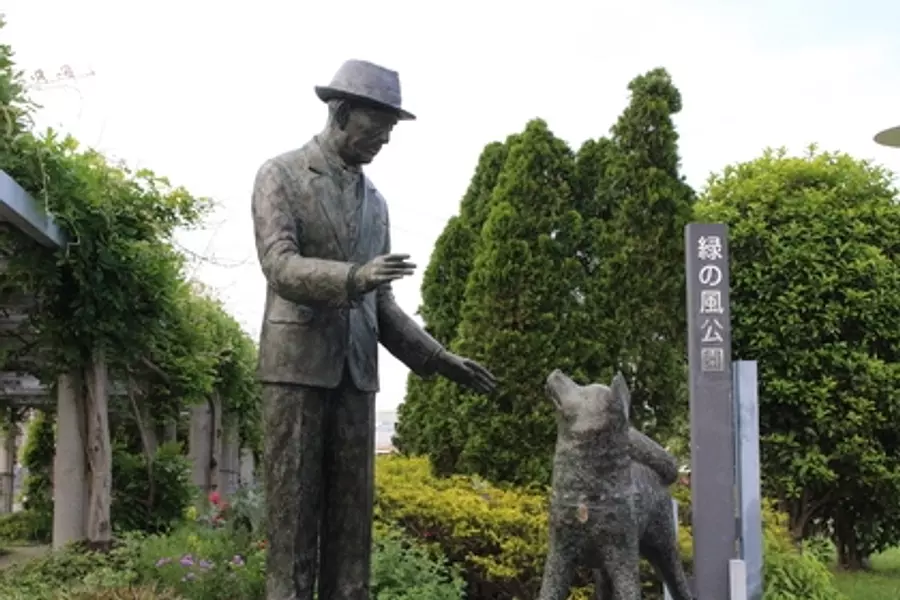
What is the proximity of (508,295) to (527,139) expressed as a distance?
1.55 metres

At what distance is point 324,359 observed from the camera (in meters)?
3.44

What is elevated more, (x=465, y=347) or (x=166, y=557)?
(x=465, y=347)

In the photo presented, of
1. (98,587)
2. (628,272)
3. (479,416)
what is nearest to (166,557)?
(98,587)

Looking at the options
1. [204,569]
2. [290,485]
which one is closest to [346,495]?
[290,485]

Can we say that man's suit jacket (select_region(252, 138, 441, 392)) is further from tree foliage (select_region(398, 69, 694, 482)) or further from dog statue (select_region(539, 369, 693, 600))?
tree foliage (select_region(398, 69, 694, 482))

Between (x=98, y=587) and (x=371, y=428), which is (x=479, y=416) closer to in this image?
(x=98, y=587)

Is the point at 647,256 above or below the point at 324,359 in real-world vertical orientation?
above

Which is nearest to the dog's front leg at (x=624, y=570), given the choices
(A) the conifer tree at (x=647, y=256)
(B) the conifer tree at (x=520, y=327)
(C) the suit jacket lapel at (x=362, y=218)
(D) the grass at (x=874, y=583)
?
(C) the suit jacket lapel at (x=362, y=218)

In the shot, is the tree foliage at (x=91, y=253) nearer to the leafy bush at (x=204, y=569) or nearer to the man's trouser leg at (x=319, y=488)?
the leafy bush at (x=204, y=569)

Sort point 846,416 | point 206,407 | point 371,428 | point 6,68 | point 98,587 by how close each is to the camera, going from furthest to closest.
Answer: point 206,407
point 846,416
point 6,68
point 98,587
point 371,428

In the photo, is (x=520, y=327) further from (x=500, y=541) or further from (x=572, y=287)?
(x=500, y=541)

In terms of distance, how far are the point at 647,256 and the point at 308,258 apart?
23.5 ft

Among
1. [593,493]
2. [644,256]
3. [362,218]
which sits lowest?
[593,493]

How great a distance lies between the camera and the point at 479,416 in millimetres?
9508
